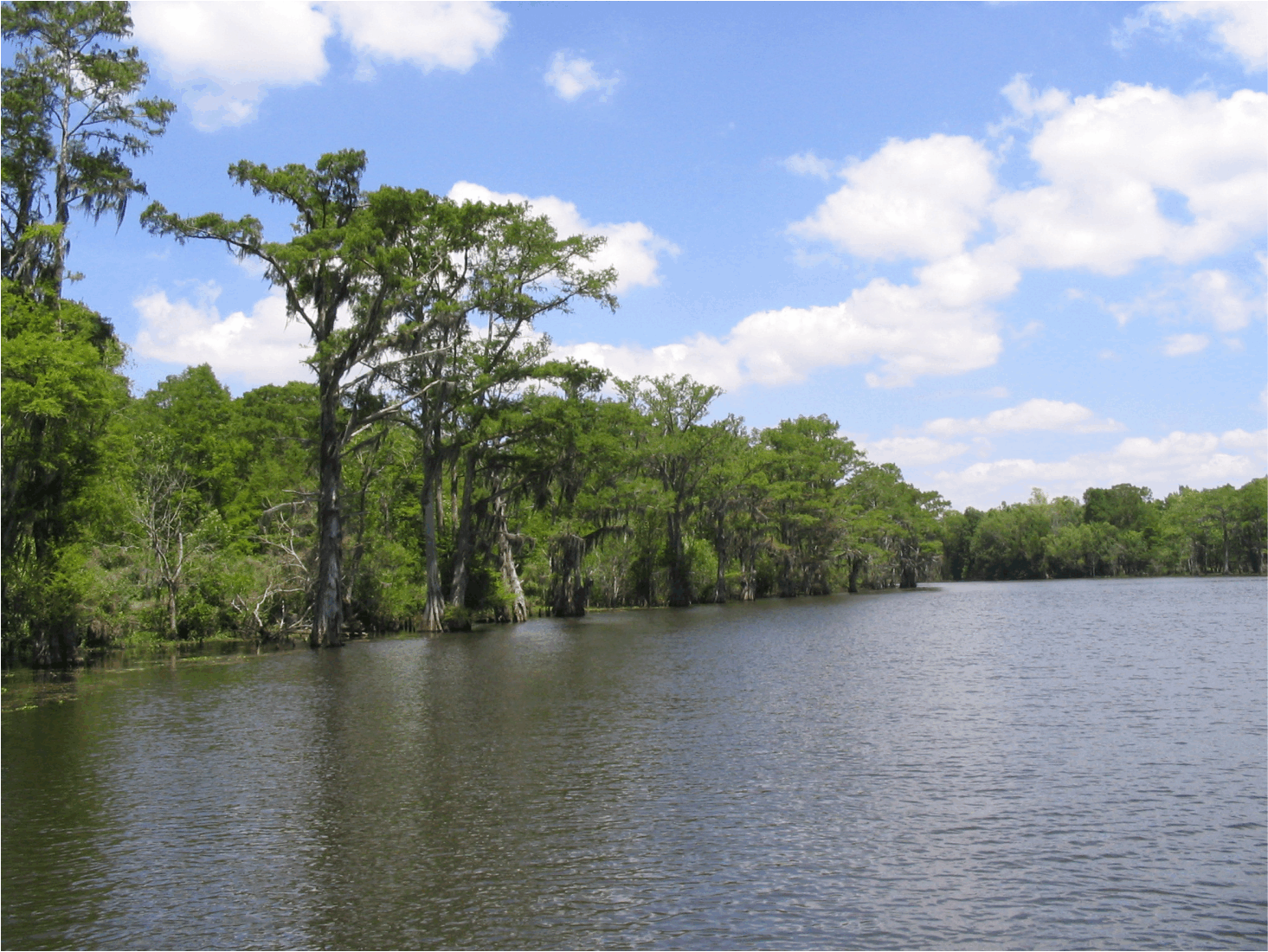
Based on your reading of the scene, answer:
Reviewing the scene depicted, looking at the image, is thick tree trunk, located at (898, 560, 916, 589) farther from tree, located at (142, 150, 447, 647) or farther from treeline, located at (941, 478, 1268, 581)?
tree, located at (142, 150, 447, 647)

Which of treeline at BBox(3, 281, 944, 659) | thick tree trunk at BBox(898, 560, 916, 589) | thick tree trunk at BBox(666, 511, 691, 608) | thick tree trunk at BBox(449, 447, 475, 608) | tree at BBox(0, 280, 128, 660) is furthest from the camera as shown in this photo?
thick tree trunk at BBox(898, 560, 916, 589)

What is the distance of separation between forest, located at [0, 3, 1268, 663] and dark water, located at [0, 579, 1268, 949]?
815 centimetres

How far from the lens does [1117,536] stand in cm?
14625

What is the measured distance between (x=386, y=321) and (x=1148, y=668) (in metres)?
32.0

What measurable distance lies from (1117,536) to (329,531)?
141 metres

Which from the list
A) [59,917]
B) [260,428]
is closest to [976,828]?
[59,917]

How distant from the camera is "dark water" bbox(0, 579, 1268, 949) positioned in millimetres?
8742

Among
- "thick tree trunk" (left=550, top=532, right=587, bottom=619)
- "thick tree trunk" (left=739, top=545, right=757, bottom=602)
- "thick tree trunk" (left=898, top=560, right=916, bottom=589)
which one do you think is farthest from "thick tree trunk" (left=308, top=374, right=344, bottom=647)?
"thick tree trunk" (left=898, top=560, right=916, bottom=589)

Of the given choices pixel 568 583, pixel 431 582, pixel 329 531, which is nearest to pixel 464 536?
pixel 431 582

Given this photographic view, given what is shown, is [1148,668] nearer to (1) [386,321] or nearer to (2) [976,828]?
(2) [976,828]

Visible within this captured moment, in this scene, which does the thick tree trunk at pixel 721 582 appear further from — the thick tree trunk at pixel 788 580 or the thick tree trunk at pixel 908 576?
the thick tree trunk at pixel 908 576

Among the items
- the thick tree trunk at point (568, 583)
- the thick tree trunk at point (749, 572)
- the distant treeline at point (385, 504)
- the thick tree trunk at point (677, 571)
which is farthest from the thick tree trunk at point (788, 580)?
the thick tree trunk at point (568, 583)

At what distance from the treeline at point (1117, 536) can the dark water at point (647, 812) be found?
125 metres

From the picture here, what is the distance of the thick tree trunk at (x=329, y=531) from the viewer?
3725cm
